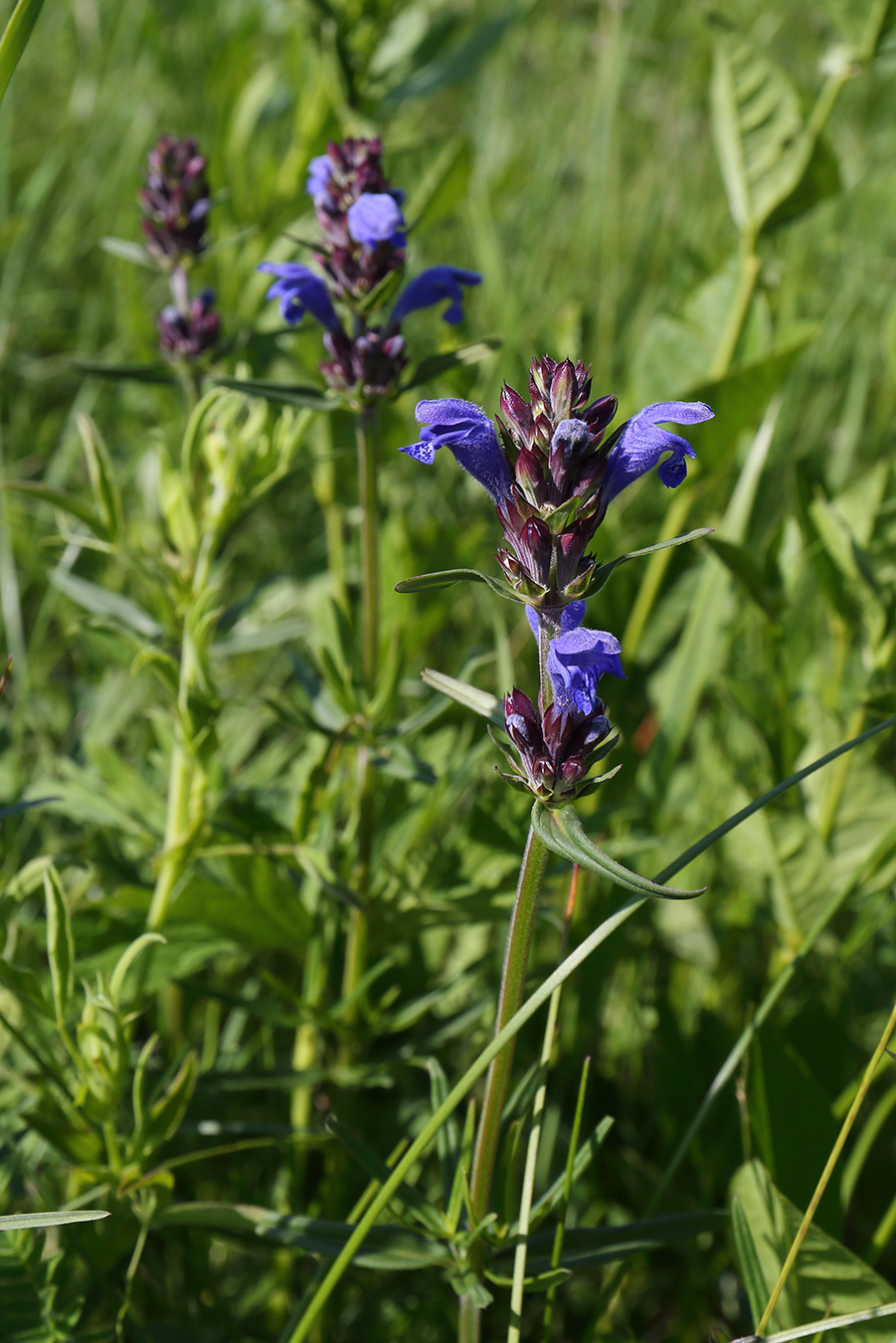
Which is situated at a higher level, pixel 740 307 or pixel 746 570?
pixel 740 307

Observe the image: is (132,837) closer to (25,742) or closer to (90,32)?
(25,742)

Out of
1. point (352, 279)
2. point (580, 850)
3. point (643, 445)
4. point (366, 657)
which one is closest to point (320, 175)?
point (352, 279)

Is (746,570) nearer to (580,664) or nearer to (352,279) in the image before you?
(352,279)

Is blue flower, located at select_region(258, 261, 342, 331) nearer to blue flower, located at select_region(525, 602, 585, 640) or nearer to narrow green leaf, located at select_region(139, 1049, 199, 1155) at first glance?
blue flower, located at select_region(525, 602, 585, 640)

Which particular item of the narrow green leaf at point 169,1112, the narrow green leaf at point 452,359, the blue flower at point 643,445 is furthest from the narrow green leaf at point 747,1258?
the narrow green leaf at point 452,359

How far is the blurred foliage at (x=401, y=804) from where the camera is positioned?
157 cm

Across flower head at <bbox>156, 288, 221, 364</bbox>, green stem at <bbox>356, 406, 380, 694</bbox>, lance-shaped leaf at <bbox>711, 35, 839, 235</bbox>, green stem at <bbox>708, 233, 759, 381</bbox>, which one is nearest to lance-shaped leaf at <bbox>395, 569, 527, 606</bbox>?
green stem at <bbox>356, 406, 380, 694</bbox>

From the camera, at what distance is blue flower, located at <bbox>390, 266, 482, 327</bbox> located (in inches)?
66.4

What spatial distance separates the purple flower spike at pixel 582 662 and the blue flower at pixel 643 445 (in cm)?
19

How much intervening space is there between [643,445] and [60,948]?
943mm

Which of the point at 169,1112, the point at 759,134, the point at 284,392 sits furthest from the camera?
the point at 759,134

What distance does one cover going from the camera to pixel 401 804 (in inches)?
82.6

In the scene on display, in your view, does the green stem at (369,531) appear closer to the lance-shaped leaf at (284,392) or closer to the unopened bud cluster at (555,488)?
the lance-shaped leaf at (284,392)

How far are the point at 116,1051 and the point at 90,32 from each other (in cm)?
450
